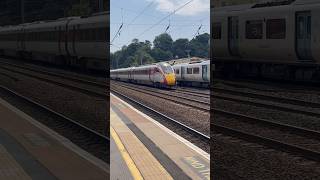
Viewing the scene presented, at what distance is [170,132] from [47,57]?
1891mm

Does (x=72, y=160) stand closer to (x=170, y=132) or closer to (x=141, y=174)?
(x=141, y=174)

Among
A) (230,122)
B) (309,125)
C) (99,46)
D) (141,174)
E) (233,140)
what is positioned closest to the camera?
(141,174)

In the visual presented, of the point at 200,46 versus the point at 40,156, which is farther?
the point at 40,156

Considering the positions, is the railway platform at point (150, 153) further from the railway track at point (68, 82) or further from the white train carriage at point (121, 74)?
the railway track at point (68, 82)

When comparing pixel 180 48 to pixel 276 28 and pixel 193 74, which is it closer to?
pixel 193 74

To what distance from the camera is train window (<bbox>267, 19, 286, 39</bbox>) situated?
9680 millimetres

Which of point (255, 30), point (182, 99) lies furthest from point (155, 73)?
point (255, 30)

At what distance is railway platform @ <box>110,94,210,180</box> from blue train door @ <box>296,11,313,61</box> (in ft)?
25.9

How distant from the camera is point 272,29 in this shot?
10094 millimetres

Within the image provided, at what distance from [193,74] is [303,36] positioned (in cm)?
897

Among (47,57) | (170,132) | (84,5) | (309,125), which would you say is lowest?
(309,125)

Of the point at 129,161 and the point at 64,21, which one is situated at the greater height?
the point at 64,21

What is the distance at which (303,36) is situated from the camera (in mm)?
11172

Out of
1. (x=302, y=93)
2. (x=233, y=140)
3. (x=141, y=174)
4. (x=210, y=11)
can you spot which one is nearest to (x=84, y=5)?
(x=210, y=11)
